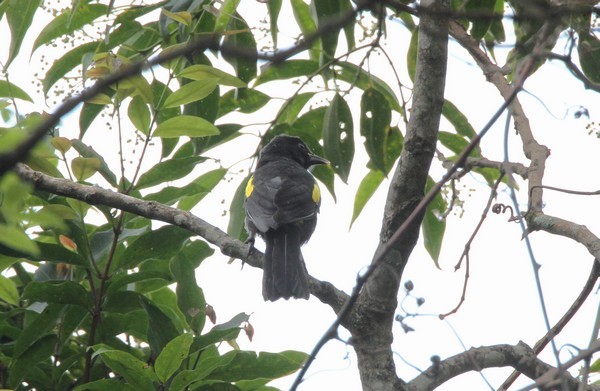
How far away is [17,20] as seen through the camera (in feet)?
12.8

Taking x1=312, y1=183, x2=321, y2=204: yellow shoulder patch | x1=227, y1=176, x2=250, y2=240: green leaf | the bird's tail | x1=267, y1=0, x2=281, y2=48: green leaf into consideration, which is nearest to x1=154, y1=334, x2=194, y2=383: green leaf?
the bird's tail

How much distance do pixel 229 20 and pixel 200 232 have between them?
1202mm

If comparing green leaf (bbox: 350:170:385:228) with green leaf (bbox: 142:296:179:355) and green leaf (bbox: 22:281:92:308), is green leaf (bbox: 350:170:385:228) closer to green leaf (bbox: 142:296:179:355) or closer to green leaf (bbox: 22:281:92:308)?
green leaf (bbox: 142:296:179:355)

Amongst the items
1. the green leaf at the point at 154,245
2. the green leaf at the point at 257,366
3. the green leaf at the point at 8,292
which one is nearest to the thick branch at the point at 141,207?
the green leaf at the point at 154,245

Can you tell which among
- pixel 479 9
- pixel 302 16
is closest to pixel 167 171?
pixel 302 16

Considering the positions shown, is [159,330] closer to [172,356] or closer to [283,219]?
[172,356]

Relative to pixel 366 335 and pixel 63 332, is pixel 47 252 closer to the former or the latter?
pixel 63 332

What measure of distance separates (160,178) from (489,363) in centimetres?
178

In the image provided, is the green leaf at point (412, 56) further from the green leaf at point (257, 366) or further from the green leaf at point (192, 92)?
the green leaf at point (257, 366)

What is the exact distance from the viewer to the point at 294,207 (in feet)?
17.4

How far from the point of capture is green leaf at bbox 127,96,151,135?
3746 mm

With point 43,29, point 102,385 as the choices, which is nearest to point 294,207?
point 43,29

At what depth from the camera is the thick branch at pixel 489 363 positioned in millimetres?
2920

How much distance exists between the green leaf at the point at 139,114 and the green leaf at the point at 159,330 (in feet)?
2.98
